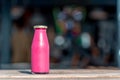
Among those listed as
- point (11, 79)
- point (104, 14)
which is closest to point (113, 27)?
point (104, 14)

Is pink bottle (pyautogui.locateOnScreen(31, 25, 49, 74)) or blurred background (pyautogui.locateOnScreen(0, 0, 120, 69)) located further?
blurred background (pyautogui.locateOnScreen(0, 0, 120, 69))

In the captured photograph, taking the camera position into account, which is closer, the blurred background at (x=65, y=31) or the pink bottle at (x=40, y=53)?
the pink bottle at (x=40, y=53)

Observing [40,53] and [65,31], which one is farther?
[65,31]

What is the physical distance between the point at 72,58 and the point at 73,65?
22cm

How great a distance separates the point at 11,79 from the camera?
304 inches

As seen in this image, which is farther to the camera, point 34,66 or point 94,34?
point 94,34

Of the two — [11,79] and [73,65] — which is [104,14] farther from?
[11,79]

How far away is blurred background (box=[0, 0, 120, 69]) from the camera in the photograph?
1162 centimetres

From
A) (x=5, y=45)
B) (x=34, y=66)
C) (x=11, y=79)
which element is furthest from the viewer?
(x=5, y=45)

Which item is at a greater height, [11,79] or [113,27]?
[113,27]

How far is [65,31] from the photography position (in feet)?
38.7

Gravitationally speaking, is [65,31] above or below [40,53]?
above

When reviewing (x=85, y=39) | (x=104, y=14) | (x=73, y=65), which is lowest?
(x=73, y=65)

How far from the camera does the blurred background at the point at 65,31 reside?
1162 cm
